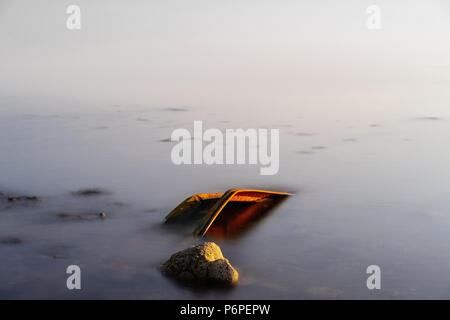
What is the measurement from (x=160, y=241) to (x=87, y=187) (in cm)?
373

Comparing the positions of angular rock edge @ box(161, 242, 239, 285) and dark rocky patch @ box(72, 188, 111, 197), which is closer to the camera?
angular rock edge @ box(161, 242, 239, 285)

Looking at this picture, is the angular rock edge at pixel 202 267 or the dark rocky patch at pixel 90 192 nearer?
the angular rock edge at pixel 202 267

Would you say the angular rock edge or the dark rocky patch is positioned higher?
the dark rocky patch

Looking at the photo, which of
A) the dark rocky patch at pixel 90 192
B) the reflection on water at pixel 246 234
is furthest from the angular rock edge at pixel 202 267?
the dark rocky patch at pixel 90 192

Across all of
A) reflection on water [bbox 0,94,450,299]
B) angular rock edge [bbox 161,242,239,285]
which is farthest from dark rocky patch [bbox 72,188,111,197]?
angular rock edge [bbox 161,242,239,285]

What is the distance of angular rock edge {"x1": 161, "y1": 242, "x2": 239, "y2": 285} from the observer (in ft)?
22.2

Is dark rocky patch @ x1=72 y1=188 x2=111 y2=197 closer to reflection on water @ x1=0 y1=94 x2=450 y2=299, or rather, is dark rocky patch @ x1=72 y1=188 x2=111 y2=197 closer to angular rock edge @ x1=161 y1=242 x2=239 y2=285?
reflection on water @ x1=0 y1=94 x2=450 y2=299

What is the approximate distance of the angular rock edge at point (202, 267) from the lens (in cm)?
678

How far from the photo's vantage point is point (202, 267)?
683 cm

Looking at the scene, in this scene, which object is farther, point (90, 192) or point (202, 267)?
point (90, 192)

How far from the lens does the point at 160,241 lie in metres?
8.36

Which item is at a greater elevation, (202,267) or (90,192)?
(90,192)

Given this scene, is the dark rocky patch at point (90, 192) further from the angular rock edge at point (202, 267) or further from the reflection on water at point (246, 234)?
the angular rock edge at point (202, 267)

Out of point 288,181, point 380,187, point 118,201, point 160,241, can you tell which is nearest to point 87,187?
point 118,201
